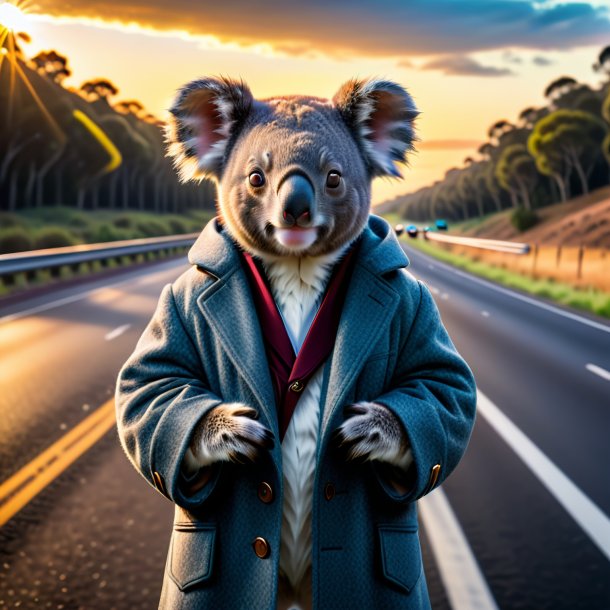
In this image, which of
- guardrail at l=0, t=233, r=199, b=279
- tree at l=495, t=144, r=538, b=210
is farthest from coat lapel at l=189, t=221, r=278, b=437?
tree at l=495, t=144, r=538, b=210

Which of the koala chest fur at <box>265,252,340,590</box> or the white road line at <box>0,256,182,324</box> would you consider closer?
the koala chest fur at <box>265,252,340,590</box>

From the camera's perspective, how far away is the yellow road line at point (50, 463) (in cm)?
588

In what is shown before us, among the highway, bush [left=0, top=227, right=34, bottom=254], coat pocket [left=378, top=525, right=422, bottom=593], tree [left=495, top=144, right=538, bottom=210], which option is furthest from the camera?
A: tree [left=495, top=144, right=538, bottom=210]

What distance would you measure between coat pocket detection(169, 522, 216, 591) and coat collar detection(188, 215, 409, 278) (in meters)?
0.66

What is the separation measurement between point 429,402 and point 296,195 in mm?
627

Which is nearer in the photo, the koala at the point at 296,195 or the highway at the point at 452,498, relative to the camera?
the koala at the point at 296,195

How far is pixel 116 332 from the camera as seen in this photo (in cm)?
1405

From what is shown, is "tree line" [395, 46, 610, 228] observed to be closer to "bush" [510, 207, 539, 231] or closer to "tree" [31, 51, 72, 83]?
"bush" [510, 207, 539, 231]

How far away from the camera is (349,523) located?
208cm

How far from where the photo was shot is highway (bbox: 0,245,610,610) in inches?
180

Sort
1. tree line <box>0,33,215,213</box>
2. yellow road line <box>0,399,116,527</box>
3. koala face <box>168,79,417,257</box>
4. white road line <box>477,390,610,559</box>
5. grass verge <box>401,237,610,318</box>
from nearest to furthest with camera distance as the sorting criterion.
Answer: koala face <box>168,79,417,257</box> → white road line <box>477,390,610,559</box> → yellow road line <box>0,399,116,527</box> → grass verge <box>401,237,610,318</box> → tree line <box>0,33,215,213</box>

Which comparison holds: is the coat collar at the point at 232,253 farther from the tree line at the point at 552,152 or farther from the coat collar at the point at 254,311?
the tree line at the point at 552,152

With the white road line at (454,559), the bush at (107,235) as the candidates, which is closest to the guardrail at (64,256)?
the bush at (107,235)

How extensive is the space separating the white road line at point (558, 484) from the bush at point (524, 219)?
2636 inches
